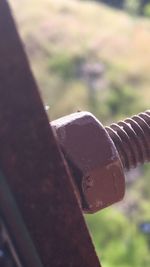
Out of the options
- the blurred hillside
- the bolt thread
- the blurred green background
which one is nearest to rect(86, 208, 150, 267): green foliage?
the blurred green background

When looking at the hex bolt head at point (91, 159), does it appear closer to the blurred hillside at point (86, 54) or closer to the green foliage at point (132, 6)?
the blurred hillside at point (86, 54)

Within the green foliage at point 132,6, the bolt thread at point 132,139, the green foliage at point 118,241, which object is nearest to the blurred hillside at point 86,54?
the green foliage at point 132,6

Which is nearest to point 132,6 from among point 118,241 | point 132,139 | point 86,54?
point 86,54

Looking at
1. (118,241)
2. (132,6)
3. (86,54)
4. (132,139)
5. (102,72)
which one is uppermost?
(132,139)

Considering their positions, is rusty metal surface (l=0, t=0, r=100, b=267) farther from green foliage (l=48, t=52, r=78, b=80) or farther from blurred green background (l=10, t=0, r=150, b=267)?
green foliage (l=48, t=52, r=78, b=80)

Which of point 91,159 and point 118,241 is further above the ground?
point 91,159

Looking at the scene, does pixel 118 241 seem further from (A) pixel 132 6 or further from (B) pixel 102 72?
(A) pixel 132 6
